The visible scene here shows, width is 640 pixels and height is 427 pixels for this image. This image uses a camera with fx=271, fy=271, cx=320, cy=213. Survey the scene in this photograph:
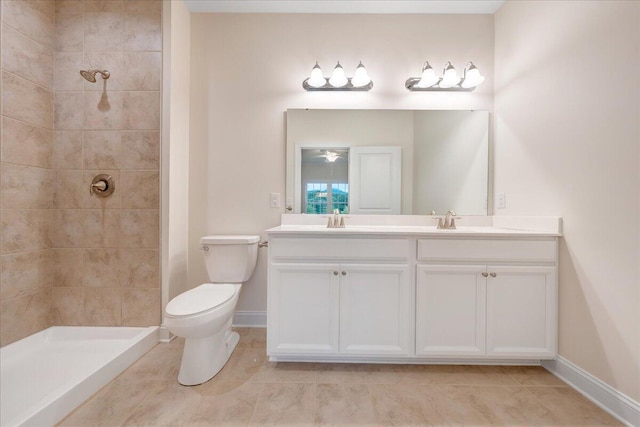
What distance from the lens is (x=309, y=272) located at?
5.32 feet

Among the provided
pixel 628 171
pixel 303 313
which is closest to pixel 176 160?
pixel 303 313

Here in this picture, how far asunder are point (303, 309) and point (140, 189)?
4.90 ft

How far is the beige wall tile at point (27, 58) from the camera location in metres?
1.68

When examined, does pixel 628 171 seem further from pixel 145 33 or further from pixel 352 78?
pixel 145 33

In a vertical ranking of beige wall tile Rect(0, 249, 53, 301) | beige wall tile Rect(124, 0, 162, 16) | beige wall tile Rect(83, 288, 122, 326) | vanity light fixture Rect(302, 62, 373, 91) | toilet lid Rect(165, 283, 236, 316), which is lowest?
beige wall tile Rect(83, 288, 122, 326)

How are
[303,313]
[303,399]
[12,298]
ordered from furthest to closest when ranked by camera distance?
1. [12,298]
2. [303,313]
3. [303,399]

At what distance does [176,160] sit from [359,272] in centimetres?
159

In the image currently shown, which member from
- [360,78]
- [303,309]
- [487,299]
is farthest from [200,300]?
[360,78]

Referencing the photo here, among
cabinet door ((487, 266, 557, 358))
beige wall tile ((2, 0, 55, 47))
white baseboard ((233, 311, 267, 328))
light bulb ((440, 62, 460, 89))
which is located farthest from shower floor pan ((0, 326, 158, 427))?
light bulb ((440, 62, 460, 89))

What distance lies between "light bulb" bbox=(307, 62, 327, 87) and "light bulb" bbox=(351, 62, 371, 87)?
0.77ft

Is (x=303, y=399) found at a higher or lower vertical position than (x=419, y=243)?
lower

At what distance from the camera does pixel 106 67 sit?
6.57 ft

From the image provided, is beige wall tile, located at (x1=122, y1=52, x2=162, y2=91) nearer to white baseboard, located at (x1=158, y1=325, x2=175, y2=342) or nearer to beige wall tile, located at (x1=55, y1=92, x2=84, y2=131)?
beige wall tile, located at (x1=55, y1=92, x2=84, y2=131)

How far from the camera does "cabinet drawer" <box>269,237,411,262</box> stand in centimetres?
162
